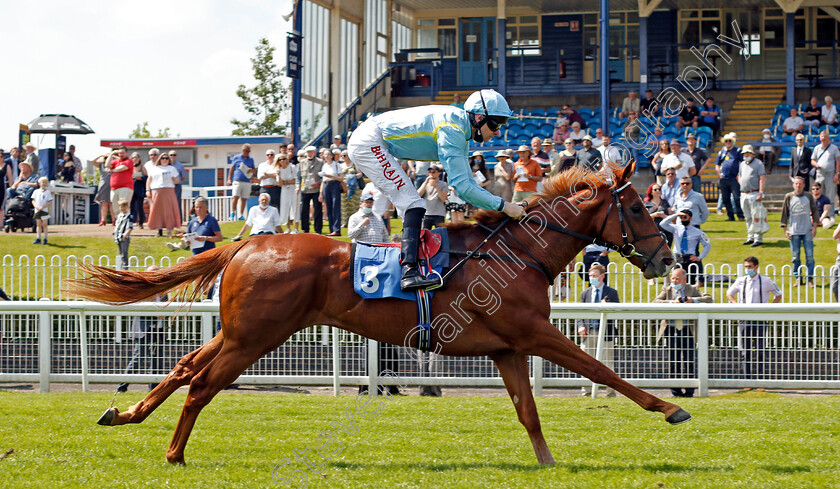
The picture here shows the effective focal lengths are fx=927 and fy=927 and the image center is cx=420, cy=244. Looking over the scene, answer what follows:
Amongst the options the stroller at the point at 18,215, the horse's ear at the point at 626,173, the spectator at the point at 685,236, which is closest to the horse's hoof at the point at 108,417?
the horse's ear at the point at 626,173

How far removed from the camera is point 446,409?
7371mm

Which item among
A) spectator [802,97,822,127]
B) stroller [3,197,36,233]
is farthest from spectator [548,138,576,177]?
stroller [3,197,36,233]

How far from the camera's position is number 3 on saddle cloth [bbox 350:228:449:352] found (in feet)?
17.4

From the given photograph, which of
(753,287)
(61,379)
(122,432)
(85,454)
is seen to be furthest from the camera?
(753,287)

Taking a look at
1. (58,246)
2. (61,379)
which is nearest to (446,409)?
(61,379)

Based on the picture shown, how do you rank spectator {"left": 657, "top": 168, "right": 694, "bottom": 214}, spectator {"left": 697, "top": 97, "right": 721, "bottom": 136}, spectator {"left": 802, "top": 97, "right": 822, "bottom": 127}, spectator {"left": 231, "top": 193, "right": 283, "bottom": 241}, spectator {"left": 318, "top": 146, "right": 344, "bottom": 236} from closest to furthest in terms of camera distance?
1. spectator {"left": 231, "top": 193, "right": 283, "bottom": 241}
2. spectator {"left": 657, "top": 168, "right": 694, "bottom": 214}
3. spectator {"left": 318, "top": 146, "right": 344, "bottom": 236}
4. spectator {"left": 802, "top": 97, "right": 822, "bottom": 127}
5. spectator {"left": 697, "top": 97, "right": 721, "bottom": 136}

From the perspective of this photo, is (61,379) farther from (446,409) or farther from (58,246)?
(58,246)

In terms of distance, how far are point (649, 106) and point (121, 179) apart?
35.0ft

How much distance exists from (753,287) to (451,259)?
5902 millimetres

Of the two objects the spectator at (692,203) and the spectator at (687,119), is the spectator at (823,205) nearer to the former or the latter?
the spectator at (692,203)

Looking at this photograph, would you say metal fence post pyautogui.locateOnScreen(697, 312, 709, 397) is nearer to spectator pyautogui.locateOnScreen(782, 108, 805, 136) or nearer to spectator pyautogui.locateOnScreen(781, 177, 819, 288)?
spectator pyautogui.locateOnScreen(781, 177, 819, 288)

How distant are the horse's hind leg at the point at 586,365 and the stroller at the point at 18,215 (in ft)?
50.8

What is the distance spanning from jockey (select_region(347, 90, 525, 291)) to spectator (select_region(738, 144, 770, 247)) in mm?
10019

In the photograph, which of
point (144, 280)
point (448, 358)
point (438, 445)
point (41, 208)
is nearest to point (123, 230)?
point (41, 208)
